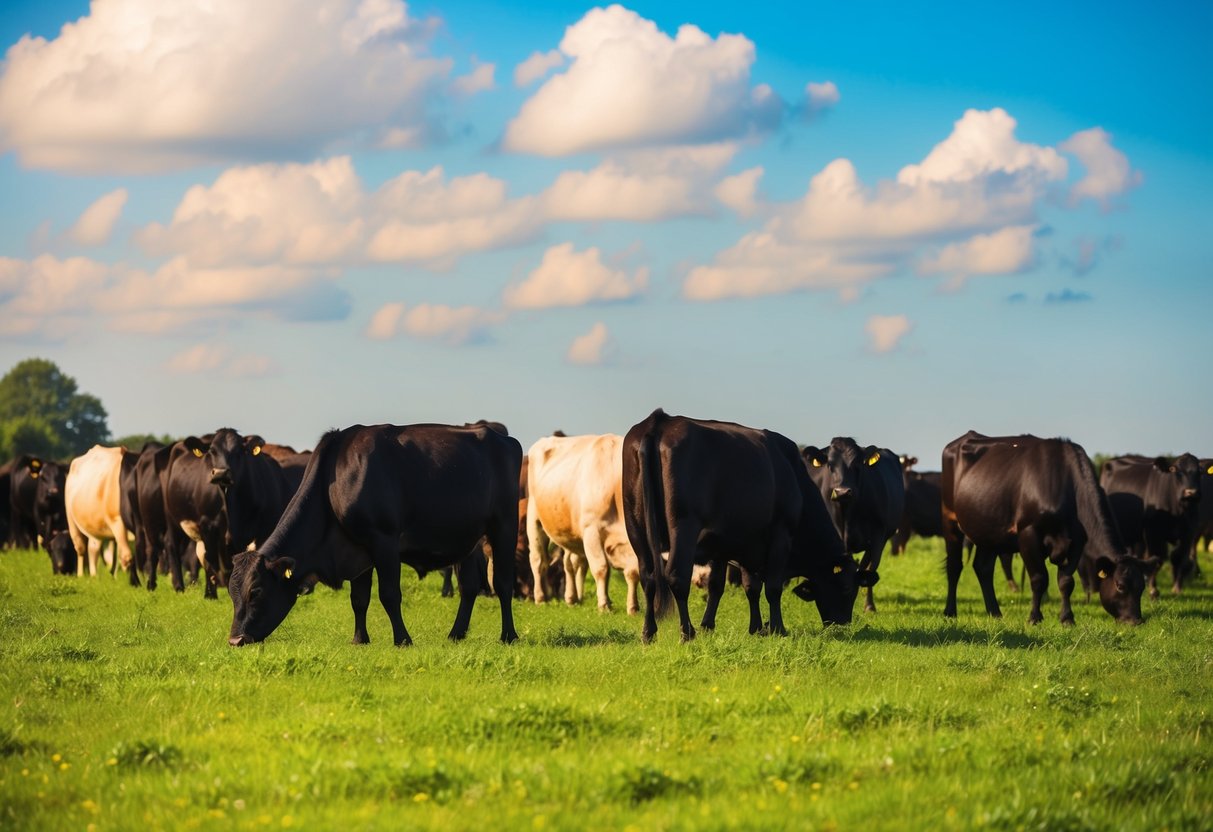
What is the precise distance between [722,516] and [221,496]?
11.0 meters

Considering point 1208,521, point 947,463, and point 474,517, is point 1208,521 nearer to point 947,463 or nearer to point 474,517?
point 947,463

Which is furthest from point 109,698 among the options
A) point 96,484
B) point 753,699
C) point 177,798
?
point 96,484

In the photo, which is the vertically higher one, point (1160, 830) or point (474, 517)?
point (474, 517)

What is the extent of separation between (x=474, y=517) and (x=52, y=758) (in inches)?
284

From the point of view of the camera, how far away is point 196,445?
22.9 metres


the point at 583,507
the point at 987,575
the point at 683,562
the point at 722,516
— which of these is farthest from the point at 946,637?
the point at 583,507

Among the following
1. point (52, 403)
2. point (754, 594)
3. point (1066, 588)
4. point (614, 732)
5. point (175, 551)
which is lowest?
point (614, 732)

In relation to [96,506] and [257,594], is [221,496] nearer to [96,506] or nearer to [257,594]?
[96,506]

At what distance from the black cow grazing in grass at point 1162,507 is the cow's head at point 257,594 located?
56.8 ft

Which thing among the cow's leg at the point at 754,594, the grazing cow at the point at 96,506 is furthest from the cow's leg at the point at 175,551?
the cow's leg at the point at 754,594

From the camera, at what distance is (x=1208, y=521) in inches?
1158

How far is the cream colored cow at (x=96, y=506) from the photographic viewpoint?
2938cm

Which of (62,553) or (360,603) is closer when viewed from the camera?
(360,603)

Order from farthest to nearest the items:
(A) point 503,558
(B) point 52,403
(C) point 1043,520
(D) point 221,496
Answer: (B) point 52,403 < (D) point 221,496 < (C) point 1043,520 < (A) point 503,558
